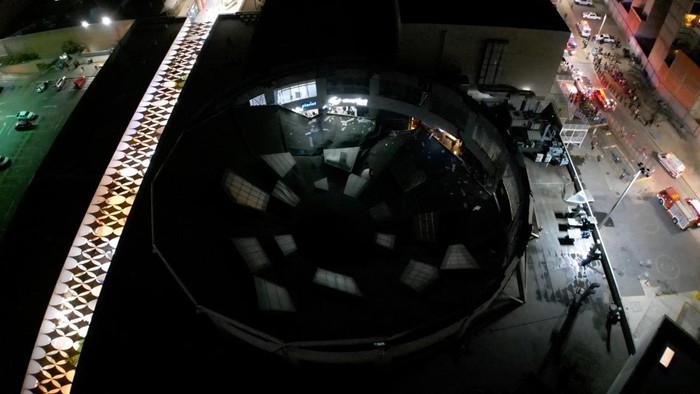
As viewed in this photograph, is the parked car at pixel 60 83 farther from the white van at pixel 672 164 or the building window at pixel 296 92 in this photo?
the white van at pixel 672 164

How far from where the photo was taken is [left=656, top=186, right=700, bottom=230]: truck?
141 ft

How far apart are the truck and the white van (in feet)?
10.0

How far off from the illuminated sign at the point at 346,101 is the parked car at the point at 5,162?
1124 inches

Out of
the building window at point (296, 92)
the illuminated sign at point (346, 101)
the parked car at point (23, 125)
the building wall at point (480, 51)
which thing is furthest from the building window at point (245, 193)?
the parked car at point (23, 125)

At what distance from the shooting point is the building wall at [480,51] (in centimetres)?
3766

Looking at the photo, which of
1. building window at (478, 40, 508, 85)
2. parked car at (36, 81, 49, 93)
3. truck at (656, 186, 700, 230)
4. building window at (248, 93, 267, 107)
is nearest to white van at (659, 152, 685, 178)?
truck at (656, 186, 700, 230)

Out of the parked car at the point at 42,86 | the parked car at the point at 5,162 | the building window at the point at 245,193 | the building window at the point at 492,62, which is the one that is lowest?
the building window at the point at 245,193

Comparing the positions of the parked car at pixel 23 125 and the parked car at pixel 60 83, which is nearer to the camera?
the parked car at pixel 23 125

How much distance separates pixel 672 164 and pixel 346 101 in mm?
36989

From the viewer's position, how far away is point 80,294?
30.2m

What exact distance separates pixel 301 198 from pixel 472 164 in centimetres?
1665

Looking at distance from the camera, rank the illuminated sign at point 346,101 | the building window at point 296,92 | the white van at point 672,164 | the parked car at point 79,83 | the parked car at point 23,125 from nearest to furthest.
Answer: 1. the building window at point 296,92
2. the parked car at point 23,125
3. the illuminated sign at point 346,101
4. the parked car at point 79,83
5. the white van at point 672,164

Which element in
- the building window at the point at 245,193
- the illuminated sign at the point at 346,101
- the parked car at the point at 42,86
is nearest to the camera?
the building window at the point at 245,193

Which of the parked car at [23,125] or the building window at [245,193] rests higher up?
the parked car at [23,125]
